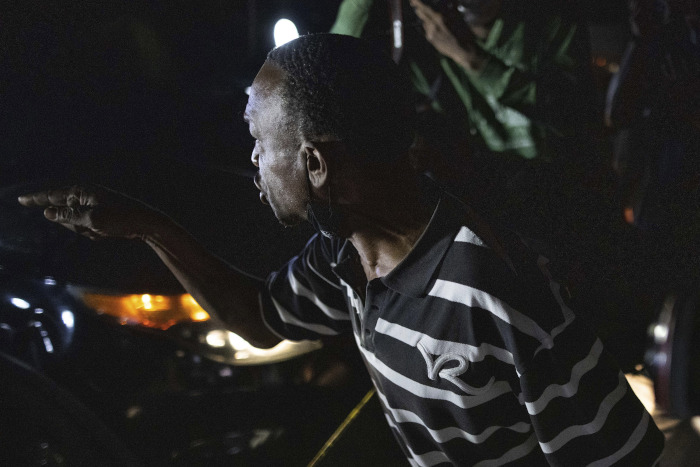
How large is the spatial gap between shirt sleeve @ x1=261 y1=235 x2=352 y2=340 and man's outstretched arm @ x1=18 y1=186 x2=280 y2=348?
0.13 ft

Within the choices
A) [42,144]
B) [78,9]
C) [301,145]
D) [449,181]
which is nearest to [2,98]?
[42,144]

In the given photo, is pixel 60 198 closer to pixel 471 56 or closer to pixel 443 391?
pixel 443 391

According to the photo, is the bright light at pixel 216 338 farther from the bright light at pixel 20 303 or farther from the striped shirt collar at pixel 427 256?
the striped shirt collar at pixel 427 256

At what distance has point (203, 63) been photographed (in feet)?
6.27

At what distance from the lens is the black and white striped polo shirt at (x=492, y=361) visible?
110 centimetres

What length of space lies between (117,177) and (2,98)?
316mm

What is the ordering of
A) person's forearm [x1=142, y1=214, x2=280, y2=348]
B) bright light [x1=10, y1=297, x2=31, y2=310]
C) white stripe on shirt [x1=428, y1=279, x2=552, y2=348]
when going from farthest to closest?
person's forearm [x1=142, y1=214, x2=280, y2=348], bright light [x1=10, y1=297, x2=31, y2=310], white stripe on shirt [x1=428, y1=279, x2=552, y2=348]

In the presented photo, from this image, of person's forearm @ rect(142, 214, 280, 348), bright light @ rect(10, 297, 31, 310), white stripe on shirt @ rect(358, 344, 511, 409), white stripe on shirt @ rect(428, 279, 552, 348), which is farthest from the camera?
person's forearm @ rect(142, 214, 280, 348)

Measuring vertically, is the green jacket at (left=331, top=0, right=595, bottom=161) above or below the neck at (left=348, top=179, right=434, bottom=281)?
above

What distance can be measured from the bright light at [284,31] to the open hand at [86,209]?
79cm

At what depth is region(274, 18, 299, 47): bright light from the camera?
1.95 metres

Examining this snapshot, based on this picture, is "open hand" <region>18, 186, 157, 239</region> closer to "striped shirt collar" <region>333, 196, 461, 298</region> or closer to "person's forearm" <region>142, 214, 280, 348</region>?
"person's forearm" <region>142, 214, 280, 348</region>

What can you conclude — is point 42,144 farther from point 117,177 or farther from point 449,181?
point 449,181

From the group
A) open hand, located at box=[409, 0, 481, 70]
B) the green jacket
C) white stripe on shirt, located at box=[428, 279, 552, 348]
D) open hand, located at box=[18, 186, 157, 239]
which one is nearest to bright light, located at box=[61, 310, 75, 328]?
open hand, located at box=[18, 186, 157, 239]
